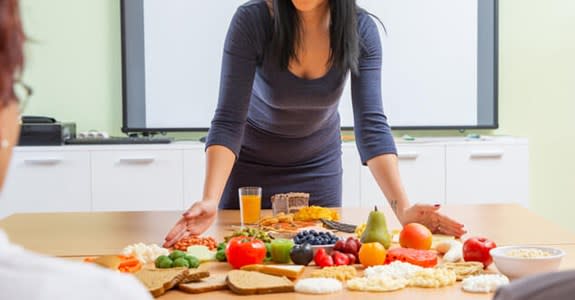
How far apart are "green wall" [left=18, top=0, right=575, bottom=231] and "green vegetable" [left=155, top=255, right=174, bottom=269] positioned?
273cm

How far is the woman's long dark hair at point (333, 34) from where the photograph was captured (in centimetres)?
217

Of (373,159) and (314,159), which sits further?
(314,159)

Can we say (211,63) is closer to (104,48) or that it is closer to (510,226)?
(104,48)

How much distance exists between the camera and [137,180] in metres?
3.92

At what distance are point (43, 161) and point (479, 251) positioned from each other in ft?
9.18

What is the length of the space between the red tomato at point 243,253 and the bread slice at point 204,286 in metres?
0.12

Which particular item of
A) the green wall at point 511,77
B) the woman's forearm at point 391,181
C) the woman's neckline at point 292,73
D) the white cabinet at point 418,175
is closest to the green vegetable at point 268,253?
the woman's forearm at point 391,181

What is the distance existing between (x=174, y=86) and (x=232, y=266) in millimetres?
2682

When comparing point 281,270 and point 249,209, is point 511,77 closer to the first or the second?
point 249,209

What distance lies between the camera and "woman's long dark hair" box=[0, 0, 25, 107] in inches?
26.2

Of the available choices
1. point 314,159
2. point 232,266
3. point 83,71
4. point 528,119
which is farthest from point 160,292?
point 528,119

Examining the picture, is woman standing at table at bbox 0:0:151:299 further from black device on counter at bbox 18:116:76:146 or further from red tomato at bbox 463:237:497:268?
black device on counter at bbox 18:116:76:146

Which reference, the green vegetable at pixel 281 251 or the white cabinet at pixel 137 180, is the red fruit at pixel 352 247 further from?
the white cabinet at pixel 137 180

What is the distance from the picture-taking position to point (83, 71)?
4160mm
